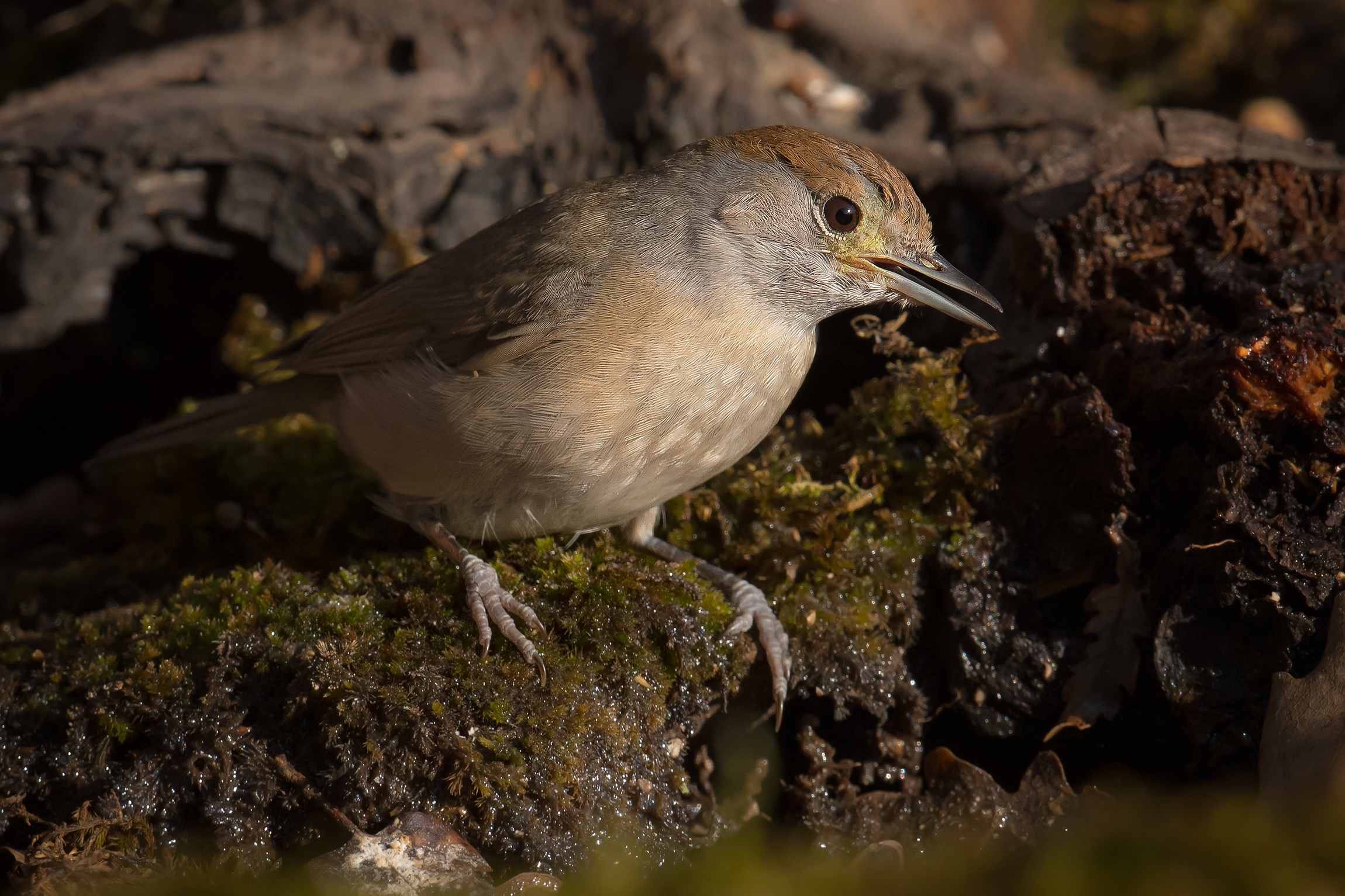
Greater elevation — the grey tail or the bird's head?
the bird's head

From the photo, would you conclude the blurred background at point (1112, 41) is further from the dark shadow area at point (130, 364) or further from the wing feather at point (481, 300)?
the wing feather at point (481, 300)

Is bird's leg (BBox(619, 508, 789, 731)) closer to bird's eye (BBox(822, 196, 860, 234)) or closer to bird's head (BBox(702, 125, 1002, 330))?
bird's head (BBox(702, 125, 1002, 330))

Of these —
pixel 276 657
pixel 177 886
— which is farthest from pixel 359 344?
pixel 177 886

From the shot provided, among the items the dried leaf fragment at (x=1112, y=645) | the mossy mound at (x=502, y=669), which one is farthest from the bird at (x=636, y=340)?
the dried leaf fragment at (x=1112, y=645)

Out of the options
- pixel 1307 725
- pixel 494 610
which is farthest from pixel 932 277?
pixel 494 610

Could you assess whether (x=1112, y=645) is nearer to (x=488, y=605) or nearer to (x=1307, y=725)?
(x=1307, y=725)

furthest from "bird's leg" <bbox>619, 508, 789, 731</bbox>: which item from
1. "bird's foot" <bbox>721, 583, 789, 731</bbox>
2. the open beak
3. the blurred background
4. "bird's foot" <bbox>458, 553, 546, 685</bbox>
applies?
the blurred background
